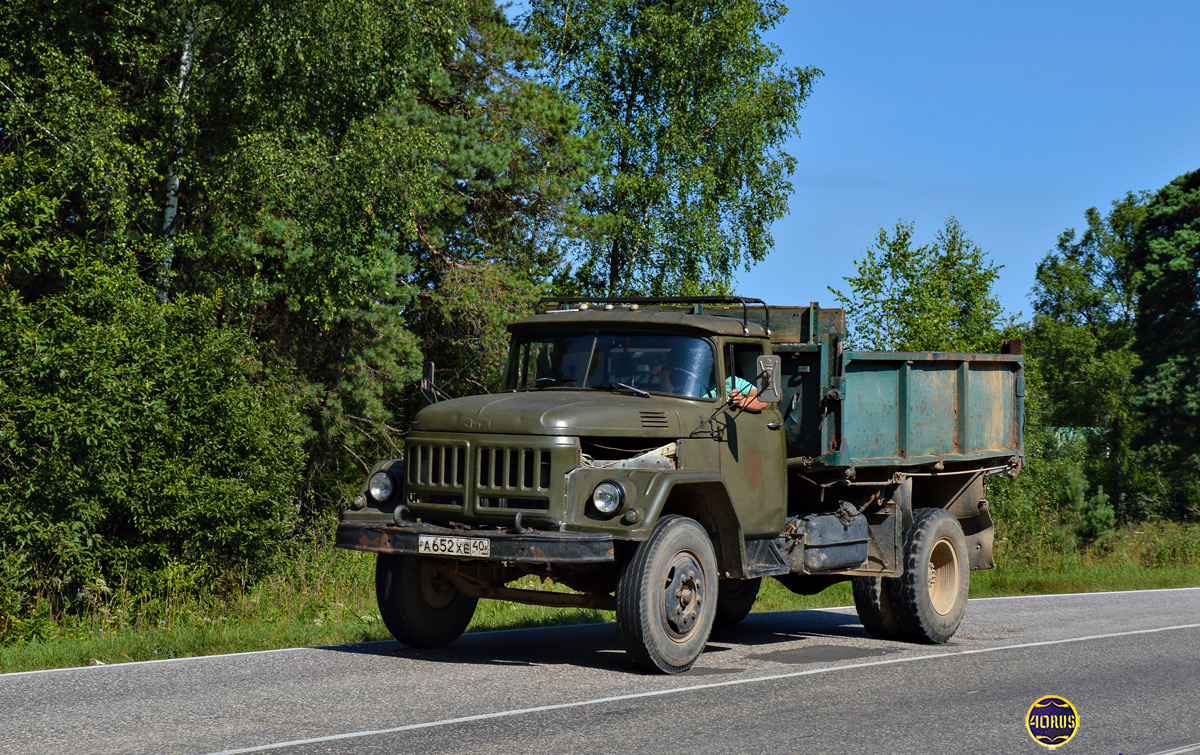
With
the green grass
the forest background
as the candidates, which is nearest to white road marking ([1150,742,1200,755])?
the green grass

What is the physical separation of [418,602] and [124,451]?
6599 millimetres

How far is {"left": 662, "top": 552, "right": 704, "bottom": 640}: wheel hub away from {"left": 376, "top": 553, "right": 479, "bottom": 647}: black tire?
202cm

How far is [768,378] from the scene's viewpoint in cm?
965

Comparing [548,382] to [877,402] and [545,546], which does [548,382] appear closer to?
[545,546]

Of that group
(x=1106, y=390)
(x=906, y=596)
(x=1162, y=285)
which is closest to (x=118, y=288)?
(x=906, y=596)

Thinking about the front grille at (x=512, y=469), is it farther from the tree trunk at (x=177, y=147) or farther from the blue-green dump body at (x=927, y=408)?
the tree trunk at (x=177, y=147)

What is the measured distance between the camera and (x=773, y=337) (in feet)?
38.2

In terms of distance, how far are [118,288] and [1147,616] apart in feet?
42.7

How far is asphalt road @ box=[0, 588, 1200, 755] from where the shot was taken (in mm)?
6684

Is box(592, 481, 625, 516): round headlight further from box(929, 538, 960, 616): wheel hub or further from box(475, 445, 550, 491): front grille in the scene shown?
box(929, 538, 960, 616): wheel hub

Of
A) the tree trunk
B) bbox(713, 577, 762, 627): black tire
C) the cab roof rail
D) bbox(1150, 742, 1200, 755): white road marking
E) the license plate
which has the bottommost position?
bbox(1150, 742, 1200, 755): white road marking

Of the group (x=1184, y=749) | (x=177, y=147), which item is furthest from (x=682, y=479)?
(x=177, y=147)

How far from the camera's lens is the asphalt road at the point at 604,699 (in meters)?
6.68

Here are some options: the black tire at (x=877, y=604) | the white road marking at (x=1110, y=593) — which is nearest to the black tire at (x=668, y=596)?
the black tire at (x=877, y=604)
